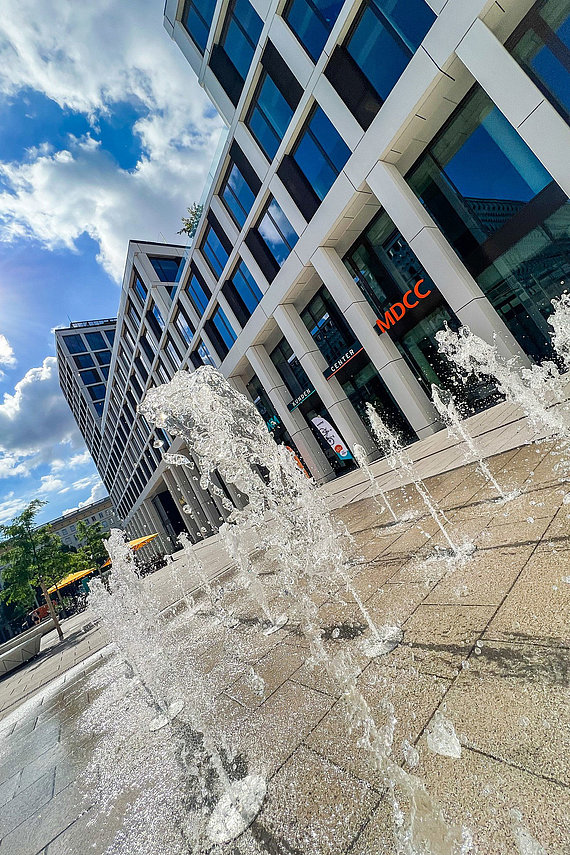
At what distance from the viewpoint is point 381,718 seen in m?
2.17

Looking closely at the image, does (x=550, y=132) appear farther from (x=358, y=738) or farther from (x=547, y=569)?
(x=358, y=738)

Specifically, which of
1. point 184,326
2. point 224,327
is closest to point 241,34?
point 224,327

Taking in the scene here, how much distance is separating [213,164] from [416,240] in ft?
41.9

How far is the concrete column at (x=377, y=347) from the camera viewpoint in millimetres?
13509

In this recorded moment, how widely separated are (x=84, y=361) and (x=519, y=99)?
61.4 metres

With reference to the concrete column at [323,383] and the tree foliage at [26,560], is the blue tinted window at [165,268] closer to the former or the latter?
the concrete column at [323,383]

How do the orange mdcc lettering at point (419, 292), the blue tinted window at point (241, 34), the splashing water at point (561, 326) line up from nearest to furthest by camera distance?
the splashing water at point (561, 326) < the orange mdcc lettering at point (419, 292) < the blue tinted window at point (241, 34)

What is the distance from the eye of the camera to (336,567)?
5.39m

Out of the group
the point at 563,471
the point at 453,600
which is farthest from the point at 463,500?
the point at 453,600

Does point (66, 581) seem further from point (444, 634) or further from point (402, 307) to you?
point (444, 634)

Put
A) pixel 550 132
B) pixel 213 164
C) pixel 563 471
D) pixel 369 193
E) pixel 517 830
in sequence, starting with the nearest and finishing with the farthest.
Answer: pixel 517 830, pixel 563 471, pixel 550 132, pixel 369 193, pixel 213 164

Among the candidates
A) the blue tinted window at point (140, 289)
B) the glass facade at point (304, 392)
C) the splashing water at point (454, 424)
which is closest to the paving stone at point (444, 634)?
the splashing water at point (454, 424)

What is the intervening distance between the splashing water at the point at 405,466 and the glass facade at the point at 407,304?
A: 2.76m

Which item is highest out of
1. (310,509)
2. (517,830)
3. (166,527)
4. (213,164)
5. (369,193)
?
(213,164)
